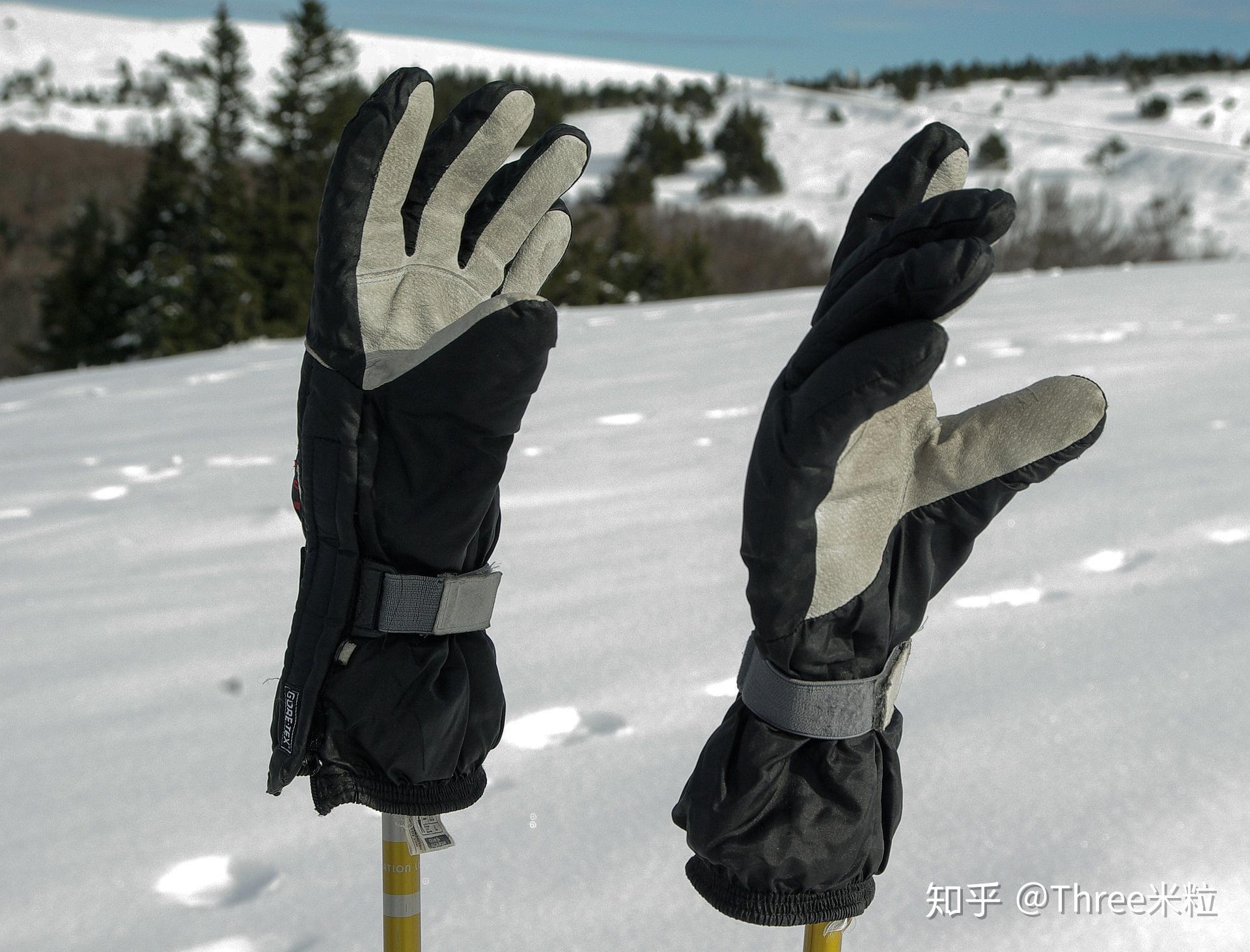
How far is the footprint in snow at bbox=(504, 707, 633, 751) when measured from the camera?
1.91 metres

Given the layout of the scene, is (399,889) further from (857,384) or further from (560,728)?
(857,384)

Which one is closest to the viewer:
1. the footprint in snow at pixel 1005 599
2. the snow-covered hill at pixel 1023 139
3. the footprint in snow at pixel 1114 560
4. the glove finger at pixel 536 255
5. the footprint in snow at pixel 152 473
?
the glove finger at pixel 536 255

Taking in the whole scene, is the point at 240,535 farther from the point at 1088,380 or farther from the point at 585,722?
the point at 1088,380

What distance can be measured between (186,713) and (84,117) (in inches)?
2237

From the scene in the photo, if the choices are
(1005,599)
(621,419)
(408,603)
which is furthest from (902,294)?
(621,419)

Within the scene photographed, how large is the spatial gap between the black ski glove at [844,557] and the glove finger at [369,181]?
0.53m

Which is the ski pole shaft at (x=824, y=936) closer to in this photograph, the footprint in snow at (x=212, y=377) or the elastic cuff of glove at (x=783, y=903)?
the elastic cuff of glove at (x=783, y=903)

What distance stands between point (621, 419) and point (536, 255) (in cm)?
239

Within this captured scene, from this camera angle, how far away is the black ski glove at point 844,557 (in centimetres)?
95

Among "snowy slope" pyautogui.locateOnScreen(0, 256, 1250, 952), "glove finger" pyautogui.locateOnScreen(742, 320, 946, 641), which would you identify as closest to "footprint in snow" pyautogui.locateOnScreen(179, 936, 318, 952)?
"snowy slope" pyautogui.locateOnScreen(0, 256, 1250, 952)

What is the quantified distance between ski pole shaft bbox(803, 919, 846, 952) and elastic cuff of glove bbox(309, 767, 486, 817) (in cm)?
43

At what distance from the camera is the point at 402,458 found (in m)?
1.25

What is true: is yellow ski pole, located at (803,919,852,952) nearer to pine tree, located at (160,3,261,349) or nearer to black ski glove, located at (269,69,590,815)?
black ski glove, located at (269,69,590,815)

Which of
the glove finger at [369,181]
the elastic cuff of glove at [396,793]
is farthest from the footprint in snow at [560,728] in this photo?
the glove finger at [369,181]
